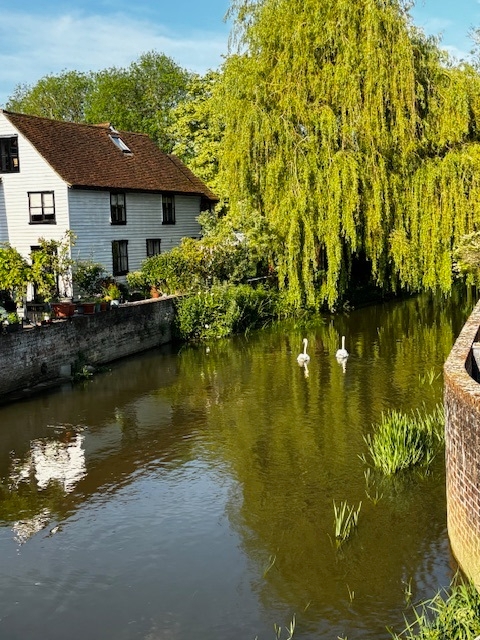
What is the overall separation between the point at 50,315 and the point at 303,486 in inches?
496

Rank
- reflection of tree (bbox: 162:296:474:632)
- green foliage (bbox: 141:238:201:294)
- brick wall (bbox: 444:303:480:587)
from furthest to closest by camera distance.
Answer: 1. green foliage (bbox: 141:238:201:294)
2. reflection of tree (bbox: 162:296:474:632)
3. brick wall (bbox: 444:303:480:587)

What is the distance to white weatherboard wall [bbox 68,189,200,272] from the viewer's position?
3128 cm

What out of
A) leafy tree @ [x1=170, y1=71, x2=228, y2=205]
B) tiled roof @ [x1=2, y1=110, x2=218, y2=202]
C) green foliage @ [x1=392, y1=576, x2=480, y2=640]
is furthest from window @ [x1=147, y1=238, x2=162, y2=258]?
green foliage @ [x1=392, y1=576, x2=480, y2=640]

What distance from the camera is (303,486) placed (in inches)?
527

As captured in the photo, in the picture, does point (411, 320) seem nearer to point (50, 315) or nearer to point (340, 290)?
point (340, 290)

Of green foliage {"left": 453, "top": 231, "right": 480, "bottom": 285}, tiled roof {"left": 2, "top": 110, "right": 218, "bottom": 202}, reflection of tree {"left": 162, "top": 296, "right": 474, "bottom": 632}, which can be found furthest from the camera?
tiled roof {"left": 2, "top": 110, "right": 218, "bottom": 202}

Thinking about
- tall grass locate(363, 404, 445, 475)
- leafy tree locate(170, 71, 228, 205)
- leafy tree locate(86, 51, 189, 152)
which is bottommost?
tall grass locate(363, 404, 445, 475)

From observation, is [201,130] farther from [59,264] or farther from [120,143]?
[59,264]

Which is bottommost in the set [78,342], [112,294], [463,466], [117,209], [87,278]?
[463,466]

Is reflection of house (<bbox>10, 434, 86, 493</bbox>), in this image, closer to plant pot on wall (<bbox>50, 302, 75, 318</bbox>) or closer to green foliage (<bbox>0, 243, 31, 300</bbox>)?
plant pot on wall (<bbox>50, 302, 75, 318</bbox>)

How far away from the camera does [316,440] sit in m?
16.0

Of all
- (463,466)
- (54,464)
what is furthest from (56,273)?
(463,466)

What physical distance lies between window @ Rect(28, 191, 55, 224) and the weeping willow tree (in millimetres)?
8145

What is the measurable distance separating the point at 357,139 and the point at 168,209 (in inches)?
480
